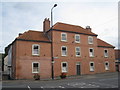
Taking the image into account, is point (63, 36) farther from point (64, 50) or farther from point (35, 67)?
point (35, 67)

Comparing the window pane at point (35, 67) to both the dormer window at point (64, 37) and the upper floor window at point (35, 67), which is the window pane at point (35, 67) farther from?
the dormer window at point (64, 37)

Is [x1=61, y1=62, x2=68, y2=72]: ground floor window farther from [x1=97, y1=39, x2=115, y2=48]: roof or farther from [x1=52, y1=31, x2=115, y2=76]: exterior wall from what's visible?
[x1=97, y1=39, x2=115, y2=48]: roof

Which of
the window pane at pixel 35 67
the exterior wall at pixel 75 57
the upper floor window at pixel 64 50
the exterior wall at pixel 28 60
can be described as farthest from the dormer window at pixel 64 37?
the window pane at pixel 35 67

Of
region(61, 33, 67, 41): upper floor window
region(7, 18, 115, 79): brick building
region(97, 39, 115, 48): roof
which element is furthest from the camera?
region(97, 39, 115, 48): roof

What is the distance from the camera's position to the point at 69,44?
1223 inches

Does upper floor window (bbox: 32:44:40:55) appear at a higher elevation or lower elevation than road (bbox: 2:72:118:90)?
higher

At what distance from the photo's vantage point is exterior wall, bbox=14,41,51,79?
1029 inches

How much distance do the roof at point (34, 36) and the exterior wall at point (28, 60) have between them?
39.9 inches

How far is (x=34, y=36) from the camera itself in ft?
96.6

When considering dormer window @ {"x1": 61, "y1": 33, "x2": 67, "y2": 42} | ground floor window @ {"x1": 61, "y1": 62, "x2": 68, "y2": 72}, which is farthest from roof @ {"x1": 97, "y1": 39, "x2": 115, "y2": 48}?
ground floor window @ {"x1": 61, "y1": 62, "x2": 68, "y2": 72}

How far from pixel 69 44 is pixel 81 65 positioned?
4890 millimetres

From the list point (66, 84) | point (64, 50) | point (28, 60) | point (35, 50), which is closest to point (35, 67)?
point (28, 60)

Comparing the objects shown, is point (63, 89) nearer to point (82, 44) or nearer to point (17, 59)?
point (17, 59)

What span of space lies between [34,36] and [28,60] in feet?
16.2
